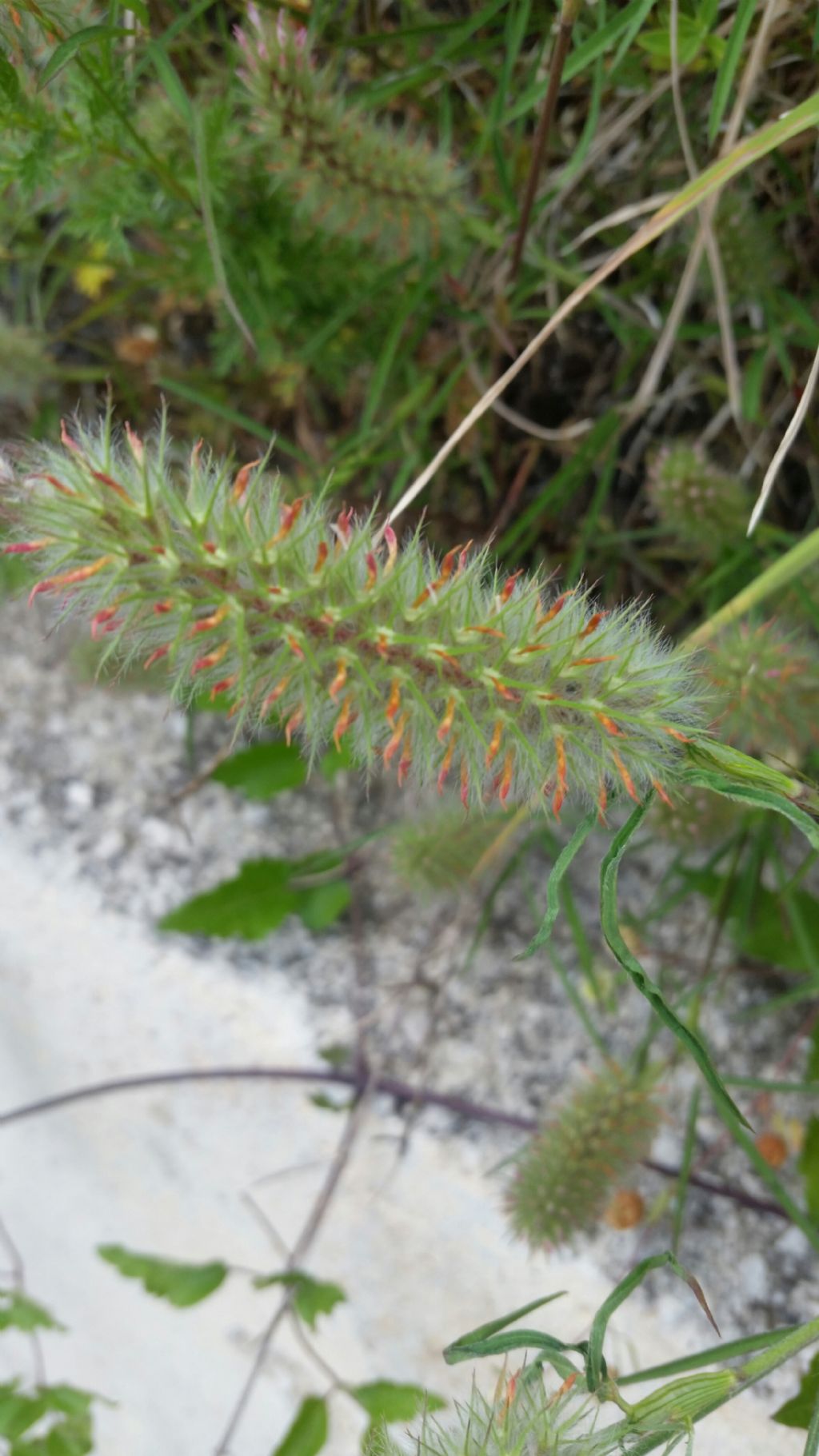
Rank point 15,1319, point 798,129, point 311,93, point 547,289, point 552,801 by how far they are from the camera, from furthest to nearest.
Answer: point 547,289, point 15,1319, point 311,93, point 798,129, point 552,801

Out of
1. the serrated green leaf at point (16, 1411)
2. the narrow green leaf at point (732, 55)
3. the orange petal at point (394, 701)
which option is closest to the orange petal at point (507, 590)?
the orange petal at point (394, 701)

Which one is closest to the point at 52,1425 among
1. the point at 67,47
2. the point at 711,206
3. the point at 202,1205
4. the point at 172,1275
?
the point at 172,1275

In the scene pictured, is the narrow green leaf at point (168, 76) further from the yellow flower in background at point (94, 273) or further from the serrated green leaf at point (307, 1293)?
the serrated green leaf at point (307, 1293)

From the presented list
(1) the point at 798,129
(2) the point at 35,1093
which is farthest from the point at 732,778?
(2) the point at 35,1093

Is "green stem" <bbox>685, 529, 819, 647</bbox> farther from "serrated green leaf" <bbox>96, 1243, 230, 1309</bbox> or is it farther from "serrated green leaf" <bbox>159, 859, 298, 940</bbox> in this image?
"serrated green leaf" <bbox>96, 1243, 230, 1309</bbox>

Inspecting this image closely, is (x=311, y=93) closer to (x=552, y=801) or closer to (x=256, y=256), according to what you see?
(x=256, y=256)

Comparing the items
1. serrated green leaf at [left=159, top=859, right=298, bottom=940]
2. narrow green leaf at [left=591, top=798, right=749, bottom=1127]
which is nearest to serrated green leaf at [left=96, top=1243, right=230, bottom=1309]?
serrated green leaf at [left=159, top=859, right=298, bottom=940]
